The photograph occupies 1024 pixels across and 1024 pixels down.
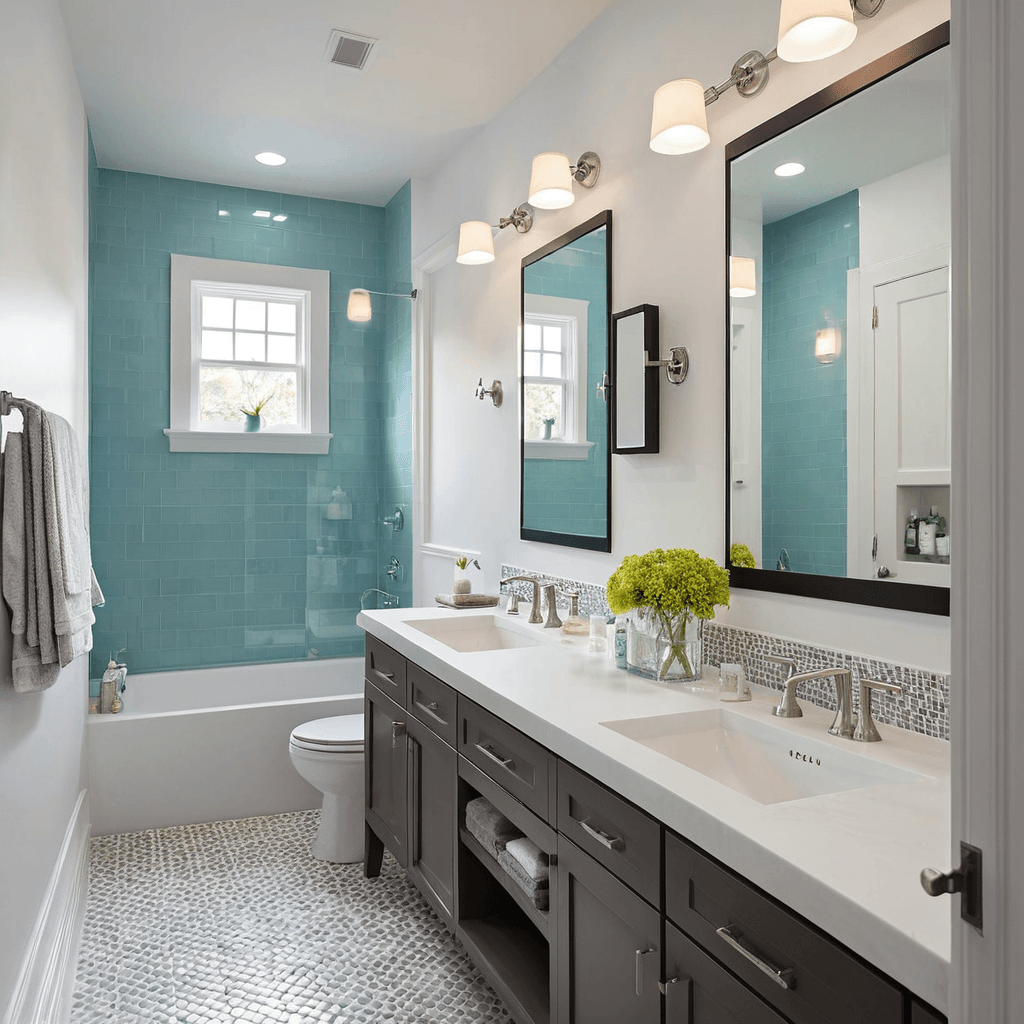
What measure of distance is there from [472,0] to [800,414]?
68.6 inches

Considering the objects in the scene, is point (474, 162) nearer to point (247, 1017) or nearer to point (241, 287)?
point (241, 287)

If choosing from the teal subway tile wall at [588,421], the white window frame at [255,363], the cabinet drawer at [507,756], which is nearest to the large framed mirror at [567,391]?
the teal subway tile wall at [588,421]

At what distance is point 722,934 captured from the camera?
1.09 metres

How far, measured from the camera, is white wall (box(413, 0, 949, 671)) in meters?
1.73

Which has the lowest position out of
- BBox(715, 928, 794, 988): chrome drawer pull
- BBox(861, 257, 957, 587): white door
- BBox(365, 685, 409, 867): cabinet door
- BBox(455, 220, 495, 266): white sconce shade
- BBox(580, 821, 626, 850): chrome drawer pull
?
BBox(365, 685, 409, 867): cabinet door

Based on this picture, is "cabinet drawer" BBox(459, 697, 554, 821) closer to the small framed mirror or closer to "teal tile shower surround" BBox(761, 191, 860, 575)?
"teal tile shower surround" BBox(761, 191, 860, 575)

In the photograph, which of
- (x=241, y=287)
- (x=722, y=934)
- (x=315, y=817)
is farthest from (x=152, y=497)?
(x=722, y=934)

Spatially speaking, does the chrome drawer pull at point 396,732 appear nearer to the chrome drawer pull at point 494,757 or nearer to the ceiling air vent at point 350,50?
the chrome drawer pull at point 494,757

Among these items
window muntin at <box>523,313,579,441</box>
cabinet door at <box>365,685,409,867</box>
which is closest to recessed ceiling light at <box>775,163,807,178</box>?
window muntin at <box>523,313,579,441</box>

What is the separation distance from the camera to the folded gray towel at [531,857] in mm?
1704

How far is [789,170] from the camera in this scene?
5.83 feet

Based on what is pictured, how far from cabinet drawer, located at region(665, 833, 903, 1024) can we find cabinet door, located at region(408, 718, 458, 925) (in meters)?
0.97

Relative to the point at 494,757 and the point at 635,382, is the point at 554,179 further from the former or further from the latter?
the point at 494,757

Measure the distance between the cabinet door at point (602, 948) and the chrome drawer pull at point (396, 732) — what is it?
992 mm
